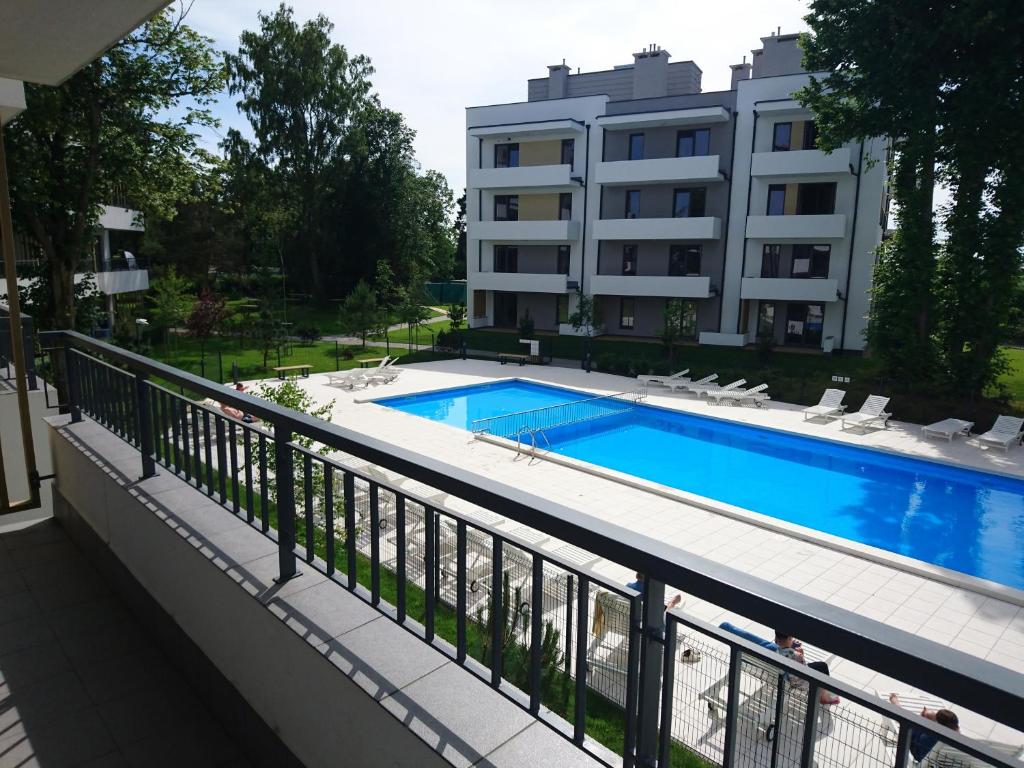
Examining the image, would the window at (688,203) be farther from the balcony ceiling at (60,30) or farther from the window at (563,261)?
the balcony ceiling at (60,30)

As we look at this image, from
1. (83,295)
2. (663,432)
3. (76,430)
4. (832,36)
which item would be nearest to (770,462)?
(663,432)

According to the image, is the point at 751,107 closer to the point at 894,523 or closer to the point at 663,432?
the point at 663,432

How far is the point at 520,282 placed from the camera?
36219mm

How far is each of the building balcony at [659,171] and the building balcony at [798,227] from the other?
115 inches

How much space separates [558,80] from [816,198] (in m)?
16.2

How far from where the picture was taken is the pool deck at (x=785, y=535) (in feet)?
29.1

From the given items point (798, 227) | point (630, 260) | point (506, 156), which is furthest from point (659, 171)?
point (506, 156)

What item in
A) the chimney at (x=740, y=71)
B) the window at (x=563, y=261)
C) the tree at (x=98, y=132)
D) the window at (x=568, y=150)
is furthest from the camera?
the window at (x=563, y=261)

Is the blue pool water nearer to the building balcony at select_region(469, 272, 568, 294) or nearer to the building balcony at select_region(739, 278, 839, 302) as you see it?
the building balcony at select_region(739, 278, 839, 302)

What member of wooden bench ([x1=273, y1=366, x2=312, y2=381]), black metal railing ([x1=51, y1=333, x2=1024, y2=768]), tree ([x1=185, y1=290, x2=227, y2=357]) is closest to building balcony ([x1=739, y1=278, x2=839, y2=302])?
wooden bench ([x1=273, y1=366, x2=312, y2=381])

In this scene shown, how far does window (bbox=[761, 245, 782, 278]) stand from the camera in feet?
103

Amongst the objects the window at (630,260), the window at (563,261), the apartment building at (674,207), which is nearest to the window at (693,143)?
the apartment building at (674,207)

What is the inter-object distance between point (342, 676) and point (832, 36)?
24925mm

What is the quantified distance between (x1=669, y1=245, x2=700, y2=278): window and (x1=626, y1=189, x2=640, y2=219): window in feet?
8.34
